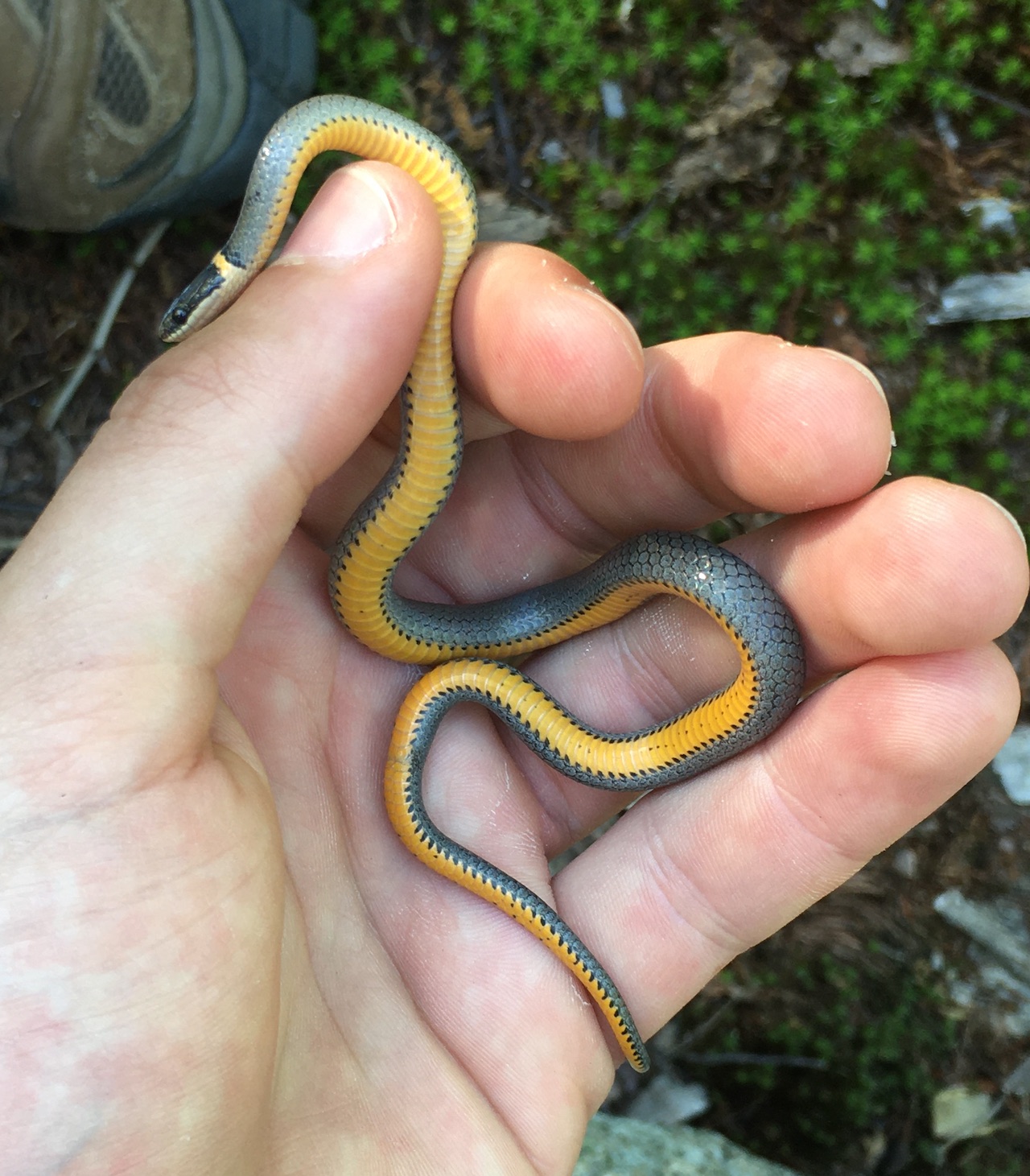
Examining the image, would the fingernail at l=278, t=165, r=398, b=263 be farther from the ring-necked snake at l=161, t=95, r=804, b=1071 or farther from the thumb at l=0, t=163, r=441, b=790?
the ring-necked snake at l=161, t=95, r=804, b=1071

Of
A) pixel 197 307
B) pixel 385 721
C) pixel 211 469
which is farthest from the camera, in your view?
pixel 385 721

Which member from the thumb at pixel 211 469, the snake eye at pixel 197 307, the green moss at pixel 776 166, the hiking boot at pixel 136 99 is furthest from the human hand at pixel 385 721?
the hiking boot at pixel 136 99

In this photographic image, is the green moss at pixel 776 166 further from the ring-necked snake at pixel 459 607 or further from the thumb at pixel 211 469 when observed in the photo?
the thumb at pixel 211 469

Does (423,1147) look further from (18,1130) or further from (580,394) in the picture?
(580,394)

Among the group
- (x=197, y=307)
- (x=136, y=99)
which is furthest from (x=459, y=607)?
(x=136, y=99)

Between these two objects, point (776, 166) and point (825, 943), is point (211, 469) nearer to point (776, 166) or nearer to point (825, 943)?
point (776, 166)

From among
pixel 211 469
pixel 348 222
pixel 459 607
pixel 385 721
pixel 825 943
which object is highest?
pixel 348 222

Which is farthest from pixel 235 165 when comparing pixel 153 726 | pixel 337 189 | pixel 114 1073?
pixel 114 1073
